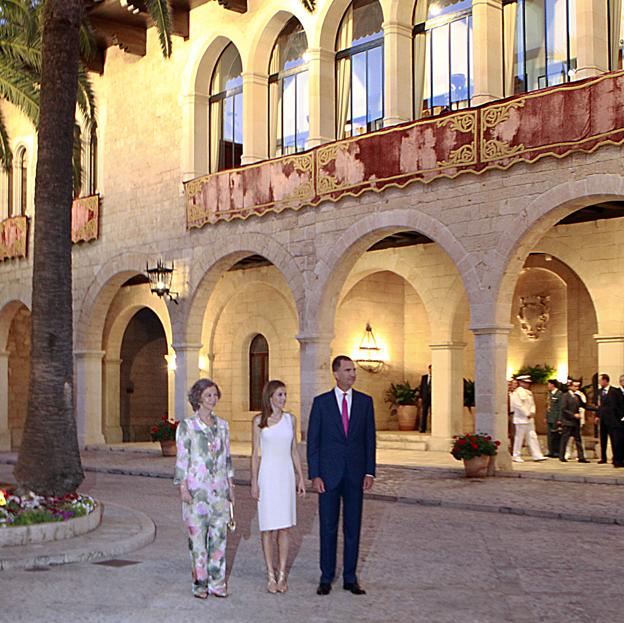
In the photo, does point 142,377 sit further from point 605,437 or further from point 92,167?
point 605,437

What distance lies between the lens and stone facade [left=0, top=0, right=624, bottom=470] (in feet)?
56.2

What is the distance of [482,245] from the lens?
17297mm

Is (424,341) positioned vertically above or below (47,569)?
above

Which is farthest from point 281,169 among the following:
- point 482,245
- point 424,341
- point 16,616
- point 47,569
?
point 16,616

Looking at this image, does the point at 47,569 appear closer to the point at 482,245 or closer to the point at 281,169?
the point at 482,245

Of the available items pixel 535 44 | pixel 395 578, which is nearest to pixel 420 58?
pixel 535 44

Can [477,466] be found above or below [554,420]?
below

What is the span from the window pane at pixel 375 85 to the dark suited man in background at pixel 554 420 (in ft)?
19.4

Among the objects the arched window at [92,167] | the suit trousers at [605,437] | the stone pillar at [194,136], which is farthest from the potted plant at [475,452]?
the arched window at [92,167]

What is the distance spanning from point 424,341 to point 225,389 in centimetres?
528

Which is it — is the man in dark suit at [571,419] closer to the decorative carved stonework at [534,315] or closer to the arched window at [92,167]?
the decorative carved stonework at [534,315]

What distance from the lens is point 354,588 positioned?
303 inches

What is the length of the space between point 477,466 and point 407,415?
8740 mm

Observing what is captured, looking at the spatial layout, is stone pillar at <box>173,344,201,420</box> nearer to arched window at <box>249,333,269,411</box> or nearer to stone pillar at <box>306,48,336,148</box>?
arched window at <box>249,333,269,411</box>
